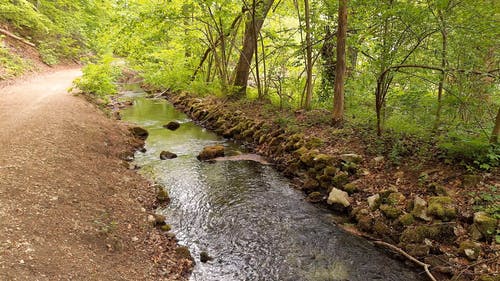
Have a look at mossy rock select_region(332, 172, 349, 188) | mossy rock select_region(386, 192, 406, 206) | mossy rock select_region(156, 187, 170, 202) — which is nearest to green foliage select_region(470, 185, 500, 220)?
mossy rock select_region(386, 192, 406, 206)

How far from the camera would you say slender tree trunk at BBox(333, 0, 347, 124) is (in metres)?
8.72

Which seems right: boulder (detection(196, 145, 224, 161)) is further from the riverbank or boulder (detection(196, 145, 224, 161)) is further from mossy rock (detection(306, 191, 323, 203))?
mossy rock (detection(306, 191, 323, 203))

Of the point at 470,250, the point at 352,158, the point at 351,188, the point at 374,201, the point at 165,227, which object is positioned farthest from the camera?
the point at 352,158

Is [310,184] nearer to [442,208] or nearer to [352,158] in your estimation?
[352,158]

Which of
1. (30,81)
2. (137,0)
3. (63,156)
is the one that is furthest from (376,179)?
(30,81)

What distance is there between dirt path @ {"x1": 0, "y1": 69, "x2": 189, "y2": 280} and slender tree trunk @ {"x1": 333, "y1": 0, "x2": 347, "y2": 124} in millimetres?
6327

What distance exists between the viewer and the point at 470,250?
4.61 m

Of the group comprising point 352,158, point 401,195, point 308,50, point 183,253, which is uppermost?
point 308,50

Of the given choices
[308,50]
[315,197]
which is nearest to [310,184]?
[315,197]

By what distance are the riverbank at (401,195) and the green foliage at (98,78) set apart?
8.93m

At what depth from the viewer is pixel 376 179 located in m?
6.89

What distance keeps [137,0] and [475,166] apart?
1655 cm

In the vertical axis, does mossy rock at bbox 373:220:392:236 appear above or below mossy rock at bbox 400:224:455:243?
below

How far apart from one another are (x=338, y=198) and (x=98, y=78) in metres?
12.3
